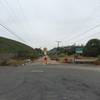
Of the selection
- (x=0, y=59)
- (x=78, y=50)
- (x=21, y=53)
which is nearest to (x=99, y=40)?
(x=21, y=53)

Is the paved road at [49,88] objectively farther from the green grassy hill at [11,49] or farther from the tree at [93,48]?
the tree at [93,48]

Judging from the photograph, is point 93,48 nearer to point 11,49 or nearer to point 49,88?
point 11,49

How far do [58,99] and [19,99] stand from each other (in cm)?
143

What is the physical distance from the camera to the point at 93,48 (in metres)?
103

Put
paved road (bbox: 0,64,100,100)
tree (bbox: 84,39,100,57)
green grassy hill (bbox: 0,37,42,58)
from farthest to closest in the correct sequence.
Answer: tree (bbox: 84,39,100,57) → green grassy hill (bbox: 0,37,42,58) → paved road (bbox: 0,64,100,100)

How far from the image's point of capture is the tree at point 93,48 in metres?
102

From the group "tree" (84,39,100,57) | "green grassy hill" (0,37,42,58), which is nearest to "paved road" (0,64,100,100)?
"green grassy hill" (0,37,42,58)

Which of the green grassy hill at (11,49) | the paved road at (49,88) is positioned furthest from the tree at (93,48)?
the paved road at (49,88)

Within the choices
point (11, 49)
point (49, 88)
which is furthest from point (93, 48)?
point (49, 88)

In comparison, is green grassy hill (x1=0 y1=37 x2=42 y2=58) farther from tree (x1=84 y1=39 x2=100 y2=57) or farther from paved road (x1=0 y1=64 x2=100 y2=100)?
paved road (x1=0 y1=64 x2=100 y2=100)

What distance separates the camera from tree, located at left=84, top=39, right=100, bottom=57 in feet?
336

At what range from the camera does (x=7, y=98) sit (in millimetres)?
10086

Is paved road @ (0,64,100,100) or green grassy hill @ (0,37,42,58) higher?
green grassy hill @ (0,37,42,58)

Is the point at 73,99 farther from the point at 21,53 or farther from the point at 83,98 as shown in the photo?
the point at 21,53
